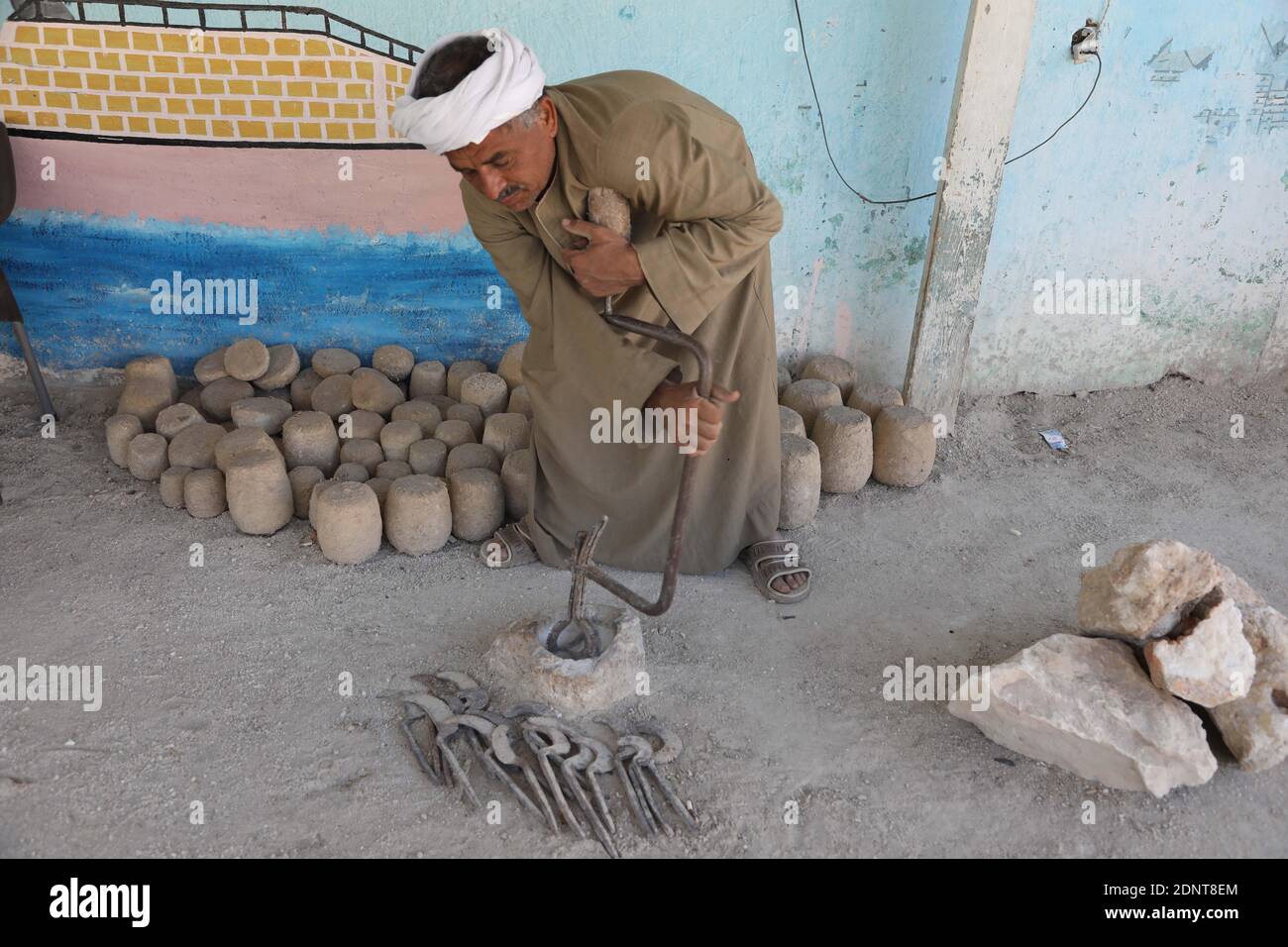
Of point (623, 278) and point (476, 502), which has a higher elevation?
point (623, 278)

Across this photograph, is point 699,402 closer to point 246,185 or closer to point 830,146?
point 830,146

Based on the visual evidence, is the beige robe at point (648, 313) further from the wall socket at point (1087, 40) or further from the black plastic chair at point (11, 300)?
the black plastic chair at point (11, 300)

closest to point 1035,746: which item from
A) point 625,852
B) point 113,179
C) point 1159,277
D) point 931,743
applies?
point 931,743

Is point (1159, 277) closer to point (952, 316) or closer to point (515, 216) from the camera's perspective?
point (952, 316)

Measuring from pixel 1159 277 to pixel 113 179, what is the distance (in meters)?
4.01

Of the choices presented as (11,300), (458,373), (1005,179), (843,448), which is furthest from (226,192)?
(1005,179)

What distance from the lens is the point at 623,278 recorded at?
251cm

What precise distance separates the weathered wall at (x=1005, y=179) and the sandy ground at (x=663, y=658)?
1.65 ft

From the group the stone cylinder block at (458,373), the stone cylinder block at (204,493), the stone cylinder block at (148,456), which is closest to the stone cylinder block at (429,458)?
the stone cylinder block at (458,373)

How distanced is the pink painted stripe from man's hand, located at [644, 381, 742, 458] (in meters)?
1.49

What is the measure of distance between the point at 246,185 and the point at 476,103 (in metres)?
1.85

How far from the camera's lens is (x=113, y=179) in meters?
3.66

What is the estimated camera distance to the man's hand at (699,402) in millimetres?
2539

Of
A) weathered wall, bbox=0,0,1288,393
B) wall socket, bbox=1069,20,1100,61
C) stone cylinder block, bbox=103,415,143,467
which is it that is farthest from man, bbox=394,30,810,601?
wall socket, bbox=1069,20,1100,61
